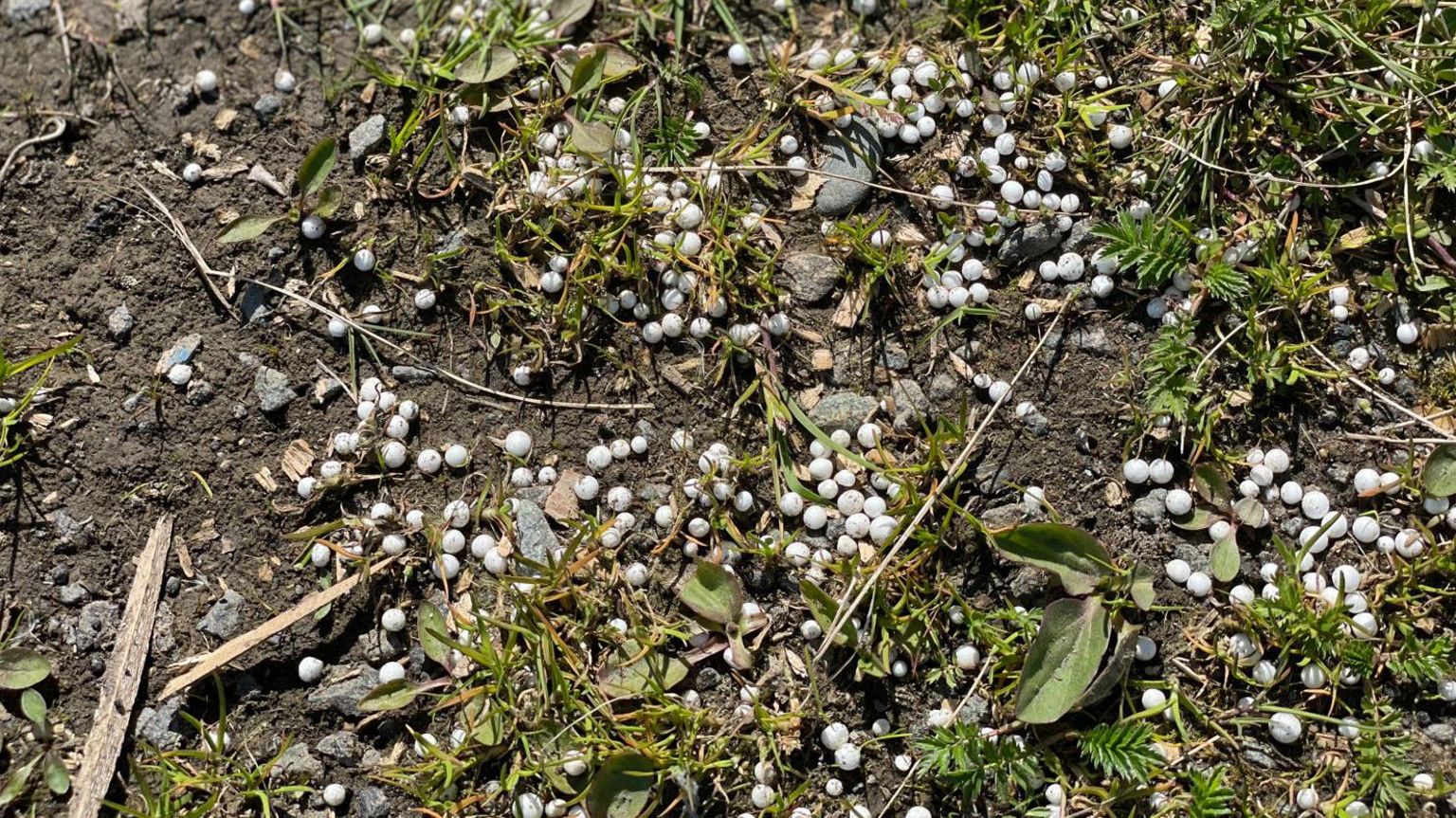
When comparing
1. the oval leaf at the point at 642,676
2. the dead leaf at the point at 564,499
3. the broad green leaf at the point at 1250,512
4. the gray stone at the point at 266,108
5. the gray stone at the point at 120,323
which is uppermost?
the gray stone at the point at 266,108

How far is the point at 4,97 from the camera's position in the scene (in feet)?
10.2

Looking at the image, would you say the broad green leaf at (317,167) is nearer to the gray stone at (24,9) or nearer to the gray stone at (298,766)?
the gray stone at (24,9)

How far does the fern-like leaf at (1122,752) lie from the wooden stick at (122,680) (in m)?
2.40

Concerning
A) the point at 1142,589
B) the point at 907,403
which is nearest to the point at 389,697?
the point at 907,403

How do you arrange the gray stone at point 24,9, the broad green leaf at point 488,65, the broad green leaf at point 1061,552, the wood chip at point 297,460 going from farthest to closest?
the gray stone at point 24,9 < the broad green leaf at point 488,65 < the wood chip at point 297,460 < the broad green leaf at point 1061,552

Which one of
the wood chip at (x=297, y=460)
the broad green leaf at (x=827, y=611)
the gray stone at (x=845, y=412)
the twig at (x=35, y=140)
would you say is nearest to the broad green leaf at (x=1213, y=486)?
the gray stone at (x=845, y=412)

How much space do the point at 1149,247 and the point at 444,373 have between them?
193 cm

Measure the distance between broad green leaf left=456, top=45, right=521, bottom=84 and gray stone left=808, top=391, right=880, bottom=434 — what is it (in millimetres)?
1319

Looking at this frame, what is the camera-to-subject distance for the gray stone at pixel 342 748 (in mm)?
2695

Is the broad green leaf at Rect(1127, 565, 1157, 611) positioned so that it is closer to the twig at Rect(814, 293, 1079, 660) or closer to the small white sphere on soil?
the small white sphere on soil

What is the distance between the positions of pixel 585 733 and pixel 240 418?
127cm

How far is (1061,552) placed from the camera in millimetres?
2646

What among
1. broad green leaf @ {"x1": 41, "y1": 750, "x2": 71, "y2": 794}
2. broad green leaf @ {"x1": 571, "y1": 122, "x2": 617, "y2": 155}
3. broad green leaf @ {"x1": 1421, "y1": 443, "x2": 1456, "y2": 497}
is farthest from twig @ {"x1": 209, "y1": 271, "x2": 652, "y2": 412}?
broad green leaf @ {"x1": 1421, "y1": 443, "x2": 1456, "y2": 497}

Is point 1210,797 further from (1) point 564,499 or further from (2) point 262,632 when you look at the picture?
(2) point 262,632
